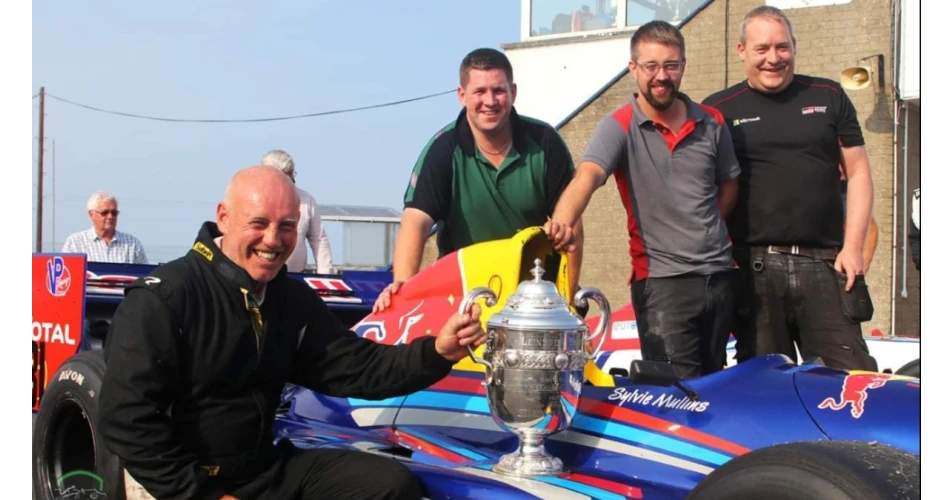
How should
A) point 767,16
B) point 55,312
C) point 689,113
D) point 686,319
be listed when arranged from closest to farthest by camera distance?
point 686,319
point 689,113
point 767,16
point 55,312

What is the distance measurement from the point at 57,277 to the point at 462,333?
275cm

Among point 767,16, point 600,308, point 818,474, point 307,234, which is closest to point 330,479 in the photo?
point 600,308

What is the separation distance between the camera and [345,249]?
12719 mm

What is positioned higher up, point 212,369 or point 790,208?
point 790,208

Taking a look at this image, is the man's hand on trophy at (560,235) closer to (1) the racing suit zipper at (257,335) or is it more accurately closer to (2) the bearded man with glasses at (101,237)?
(1) the racing suit zipper at (257,335)

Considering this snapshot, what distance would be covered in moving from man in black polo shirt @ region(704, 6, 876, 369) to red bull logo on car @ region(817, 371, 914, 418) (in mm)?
1154

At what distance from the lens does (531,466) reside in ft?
10.1

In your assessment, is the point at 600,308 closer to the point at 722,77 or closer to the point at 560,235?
the point at 560,235

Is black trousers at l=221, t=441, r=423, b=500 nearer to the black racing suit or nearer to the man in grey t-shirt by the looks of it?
the black racing suit

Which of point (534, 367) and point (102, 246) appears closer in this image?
point (534, 367)

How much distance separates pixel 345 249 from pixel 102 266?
682 centimetres

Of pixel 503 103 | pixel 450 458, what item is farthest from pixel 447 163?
pixel 450 458

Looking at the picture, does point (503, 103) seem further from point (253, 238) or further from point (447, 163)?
point (253, 238)

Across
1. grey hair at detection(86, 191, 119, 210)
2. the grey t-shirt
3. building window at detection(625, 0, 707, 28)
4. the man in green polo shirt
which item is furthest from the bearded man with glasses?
building window at detection(625, 0, 707, 28)
